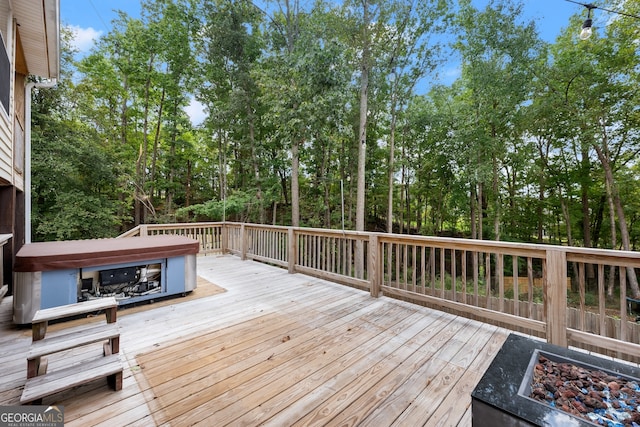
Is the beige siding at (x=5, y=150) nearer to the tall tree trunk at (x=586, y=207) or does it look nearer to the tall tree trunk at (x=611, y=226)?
the tall tree trunk at (x=586, y=207)

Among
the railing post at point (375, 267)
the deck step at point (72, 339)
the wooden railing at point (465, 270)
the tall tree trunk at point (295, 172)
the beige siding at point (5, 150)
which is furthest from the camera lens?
the tall tree trunk at point (295, 172)

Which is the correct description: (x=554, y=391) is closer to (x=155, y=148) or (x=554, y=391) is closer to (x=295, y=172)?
(x=295, y=172)

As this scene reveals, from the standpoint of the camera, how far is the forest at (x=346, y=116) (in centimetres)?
747

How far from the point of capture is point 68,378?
1.60m

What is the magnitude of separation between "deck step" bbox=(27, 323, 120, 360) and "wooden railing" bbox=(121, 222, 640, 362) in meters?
2.72

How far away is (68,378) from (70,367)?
0.46 feet

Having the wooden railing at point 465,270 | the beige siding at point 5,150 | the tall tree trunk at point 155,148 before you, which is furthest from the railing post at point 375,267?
the tall tree trunk at point 155,148

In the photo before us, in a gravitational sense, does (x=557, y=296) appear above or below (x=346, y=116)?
below

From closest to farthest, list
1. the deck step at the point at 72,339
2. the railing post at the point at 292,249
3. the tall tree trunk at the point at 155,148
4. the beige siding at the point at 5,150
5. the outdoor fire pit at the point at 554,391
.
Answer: the outdoor fire pit at the point at 554,391 < the deck step at the point at 72,339 < the beige siding at the point at 5,150 < the railing post at the point at 292,249 < the tall tree trunk at the point at 155,148

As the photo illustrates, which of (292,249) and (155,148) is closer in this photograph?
(292,249)

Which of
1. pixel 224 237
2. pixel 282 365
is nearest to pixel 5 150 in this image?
pixel 282 365

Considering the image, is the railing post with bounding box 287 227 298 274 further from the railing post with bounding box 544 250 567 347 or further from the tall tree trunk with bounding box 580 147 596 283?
the tall tree trunk with bounding box 580 147 596 283

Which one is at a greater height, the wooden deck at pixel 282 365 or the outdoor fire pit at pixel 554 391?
the outdoor fire pit at pixel 554 391

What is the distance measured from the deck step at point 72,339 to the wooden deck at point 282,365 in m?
0.35
